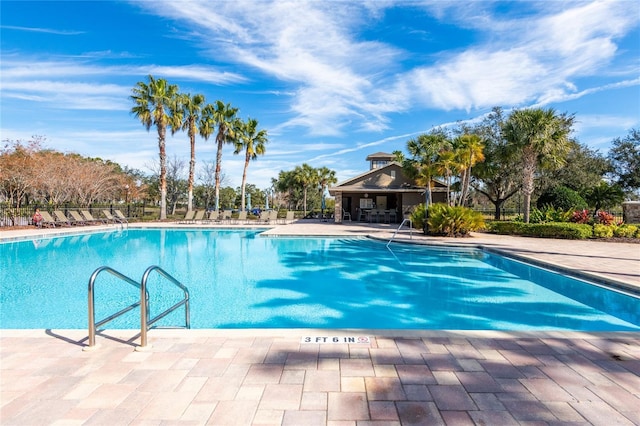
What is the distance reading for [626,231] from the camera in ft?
44.9

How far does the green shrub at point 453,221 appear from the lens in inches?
590

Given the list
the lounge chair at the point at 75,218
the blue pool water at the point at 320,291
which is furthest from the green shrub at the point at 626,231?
the lounge chair at the point at 75,218

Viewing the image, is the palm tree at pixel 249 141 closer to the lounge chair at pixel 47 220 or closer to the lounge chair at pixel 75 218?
the lounge chair at pixel 75 218

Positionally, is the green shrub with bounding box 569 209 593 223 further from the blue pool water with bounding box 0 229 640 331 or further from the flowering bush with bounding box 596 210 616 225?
the blue pool water with bounding box 0 229 640 331

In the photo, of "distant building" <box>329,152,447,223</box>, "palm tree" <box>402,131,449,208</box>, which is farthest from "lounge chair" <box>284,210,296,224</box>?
"palm tree" <box>402,131,449,208</box>

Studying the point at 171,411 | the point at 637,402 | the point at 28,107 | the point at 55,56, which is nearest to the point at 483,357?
the point at 637,402

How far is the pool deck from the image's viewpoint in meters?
2.27

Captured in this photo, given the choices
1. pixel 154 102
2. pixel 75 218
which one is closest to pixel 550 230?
pixel 154 102

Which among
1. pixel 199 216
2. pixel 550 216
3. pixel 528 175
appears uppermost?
pixel 528 175

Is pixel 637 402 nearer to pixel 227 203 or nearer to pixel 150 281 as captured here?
Result: pixel 150 281

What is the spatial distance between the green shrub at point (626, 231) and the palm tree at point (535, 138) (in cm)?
346

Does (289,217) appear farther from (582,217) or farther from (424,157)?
(582,217)

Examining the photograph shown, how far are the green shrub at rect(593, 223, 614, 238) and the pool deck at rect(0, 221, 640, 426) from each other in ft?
43.0

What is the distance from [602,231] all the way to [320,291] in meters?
13.8
